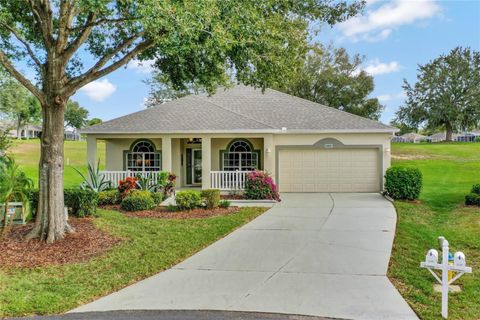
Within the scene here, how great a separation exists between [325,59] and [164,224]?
108ft

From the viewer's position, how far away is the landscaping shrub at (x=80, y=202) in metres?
11.2

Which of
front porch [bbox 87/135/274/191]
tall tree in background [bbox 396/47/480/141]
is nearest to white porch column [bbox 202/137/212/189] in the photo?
front porch [bbox 87/135/274/191]

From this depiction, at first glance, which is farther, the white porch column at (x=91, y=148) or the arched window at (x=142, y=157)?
the arched window at (x=142, y=157)

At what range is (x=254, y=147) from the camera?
18.2 metres

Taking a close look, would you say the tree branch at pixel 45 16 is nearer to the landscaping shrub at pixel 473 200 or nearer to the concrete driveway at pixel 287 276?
the concrete driveway at pixel 287 276

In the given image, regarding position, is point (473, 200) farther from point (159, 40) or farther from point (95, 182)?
point (95, 182)

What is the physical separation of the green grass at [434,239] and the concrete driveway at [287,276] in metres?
0.25

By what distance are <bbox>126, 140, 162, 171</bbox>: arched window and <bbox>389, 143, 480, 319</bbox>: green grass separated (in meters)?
10.9

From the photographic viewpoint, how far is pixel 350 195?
1661cm

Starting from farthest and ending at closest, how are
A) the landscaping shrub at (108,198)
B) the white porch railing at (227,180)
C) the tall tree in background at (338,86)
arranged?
the tall tree in background at (338,86) < the white porch railing at (227,180) < the landscaping shrub at (108,198)

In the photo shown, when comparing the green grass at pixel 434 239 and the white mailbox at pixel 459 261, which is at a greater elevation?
the white mailbox at pixel 459 261

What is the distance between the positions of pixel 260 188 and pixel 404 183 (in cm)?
548

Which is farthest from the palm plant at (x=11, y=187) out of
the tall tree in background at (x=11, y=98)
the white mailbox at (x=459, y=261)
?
the tall tree in background at (x=11, y=98)

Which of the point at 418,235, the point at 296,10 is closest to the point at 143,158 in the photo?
the point at 296,10
